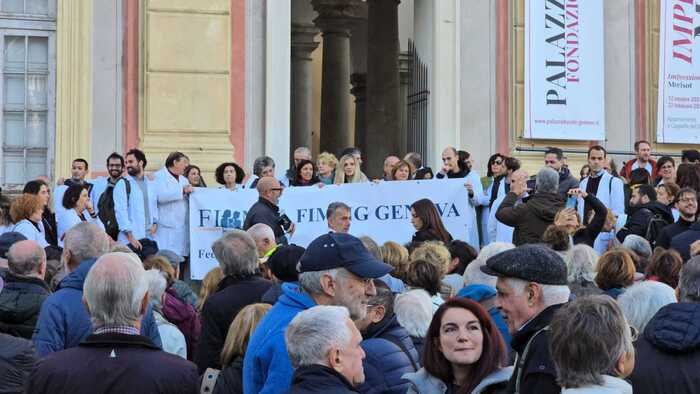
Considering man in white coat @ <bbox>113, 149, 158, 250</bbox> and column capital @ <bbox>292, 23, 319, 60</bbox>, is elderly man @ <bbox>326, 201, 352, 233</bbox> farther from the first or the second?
column capital @ <bbox>292, 23, 319, 60</bbox>

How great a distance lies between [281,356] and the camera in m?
6.39

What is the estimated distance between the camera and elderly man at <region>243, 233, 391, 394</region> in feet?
21.4

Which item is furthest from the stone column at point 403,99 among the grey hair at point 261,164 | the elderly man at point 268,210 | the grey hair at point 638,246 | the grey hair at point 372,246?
the grey hair at point 372,246

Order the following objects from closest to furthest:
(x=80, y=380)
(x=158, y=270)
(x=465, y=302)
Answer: (x=80, y=380) → (x=465, y=302) → (x=158, y=270)

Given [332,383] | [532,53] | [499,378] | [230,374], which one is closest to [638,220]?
[532,53]

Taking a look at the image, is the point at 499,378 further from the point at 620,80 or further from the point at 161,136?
the point at 620,80

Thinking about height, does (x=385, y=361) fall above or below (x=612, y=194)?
below

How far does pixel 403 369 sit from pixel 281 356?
2.31 ft

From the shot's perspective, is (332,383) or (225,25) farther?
(225,25)

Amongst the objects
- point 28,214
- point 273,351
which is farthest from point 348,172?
point 273,351

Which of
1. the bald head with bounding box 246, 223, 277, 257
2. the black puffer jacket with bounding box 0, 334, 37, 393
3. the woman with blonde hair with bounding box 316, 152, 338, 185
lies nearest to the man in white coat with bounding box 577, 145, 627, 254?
the woman with blonde hair with bounding box 316, 152, 338, 185

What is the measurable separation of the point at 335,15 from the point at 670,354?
2421cm

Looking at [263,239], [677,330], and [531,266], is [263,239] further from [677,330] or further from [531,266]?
[677,330]

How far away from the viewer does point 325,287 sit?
654 cm
